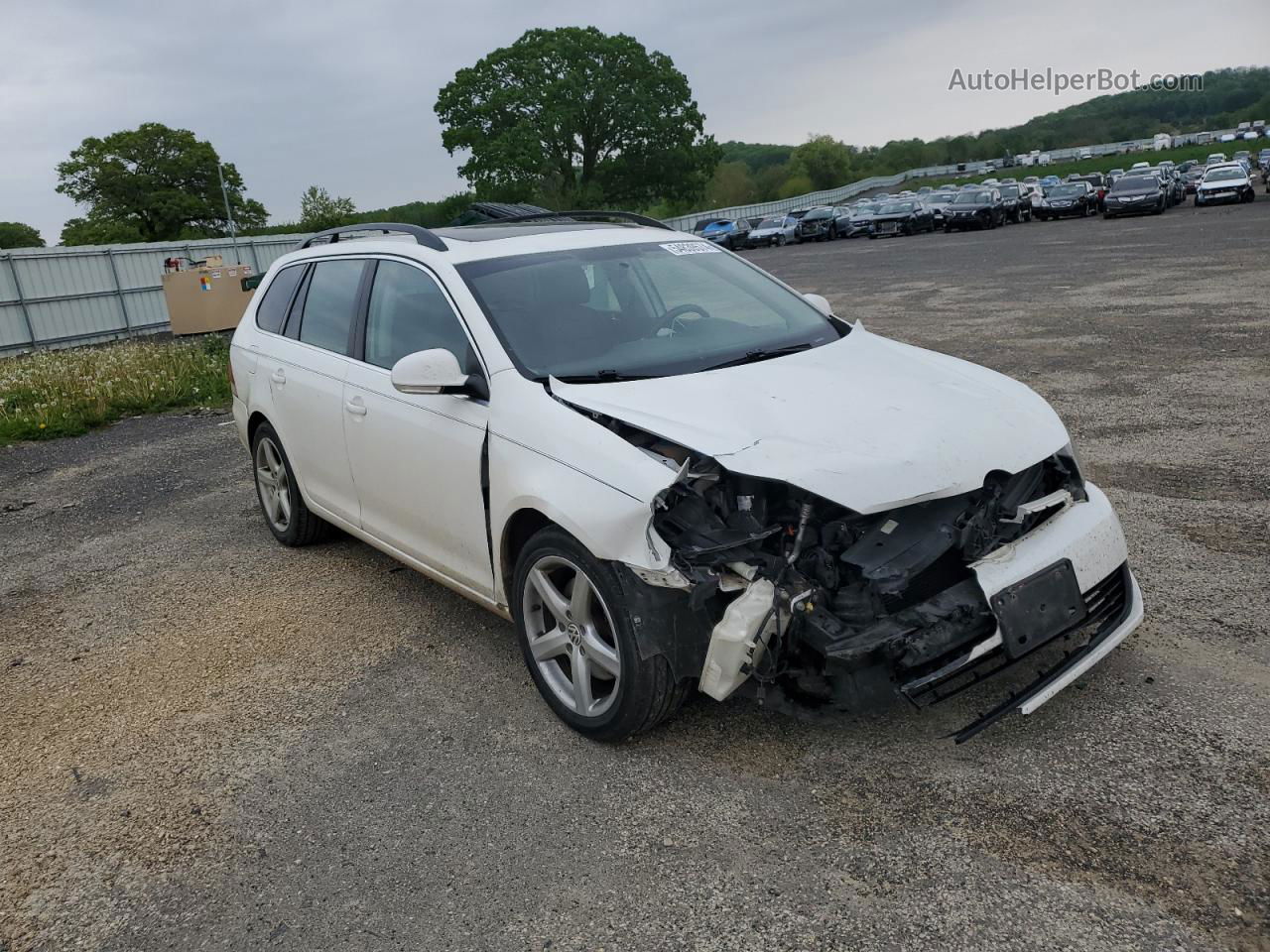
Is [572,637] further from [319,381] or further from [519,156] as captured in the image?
[519,156]

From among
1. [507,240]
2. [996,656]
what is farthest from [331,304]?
[996,656]

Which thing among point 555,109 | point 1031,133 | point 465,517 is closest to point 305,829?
point 465,517

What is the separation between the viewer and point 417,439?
4.12 metres

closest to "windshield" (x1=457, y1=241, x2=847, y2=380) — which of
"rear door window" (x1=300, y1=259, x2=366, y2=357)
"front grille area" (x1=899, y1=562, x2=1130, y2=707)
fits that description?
"rear door window" (x1=300, y1=259, x2=366, y2=357)

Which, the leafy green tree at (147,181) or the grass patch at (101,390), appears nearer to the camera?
the grass patch at (101,390)

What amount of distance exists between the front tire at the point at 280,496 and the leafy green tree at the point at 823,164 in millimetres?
103985

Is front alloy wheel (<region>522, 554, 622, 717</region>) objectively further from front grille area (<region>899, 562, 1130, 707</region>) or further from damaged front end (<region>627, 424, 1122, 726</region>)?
front grille area (<region>899, 562, 1130, 707</region>)

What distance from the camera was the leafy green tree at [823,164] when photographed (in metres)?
105

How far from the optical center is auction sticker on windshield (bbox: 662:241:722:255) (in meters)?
4.74

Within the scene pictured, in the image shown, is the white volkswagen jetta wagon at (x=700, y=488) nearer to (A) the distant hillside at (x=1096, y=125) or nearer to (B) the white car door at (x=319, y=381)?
(B) the white car door at (x=319, y=381)

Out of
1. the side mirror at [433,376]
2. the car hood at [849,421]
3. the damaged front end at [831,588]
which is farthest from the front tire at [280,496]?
the damaged front end at [831,588]

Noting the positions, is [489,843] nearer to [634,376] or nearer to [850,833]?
[850,833]

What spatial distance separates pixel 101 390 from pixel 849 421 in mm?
11474

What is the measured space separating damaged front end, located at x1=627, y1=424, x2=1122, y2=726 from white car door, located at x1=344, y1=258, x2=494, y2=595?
960mm
